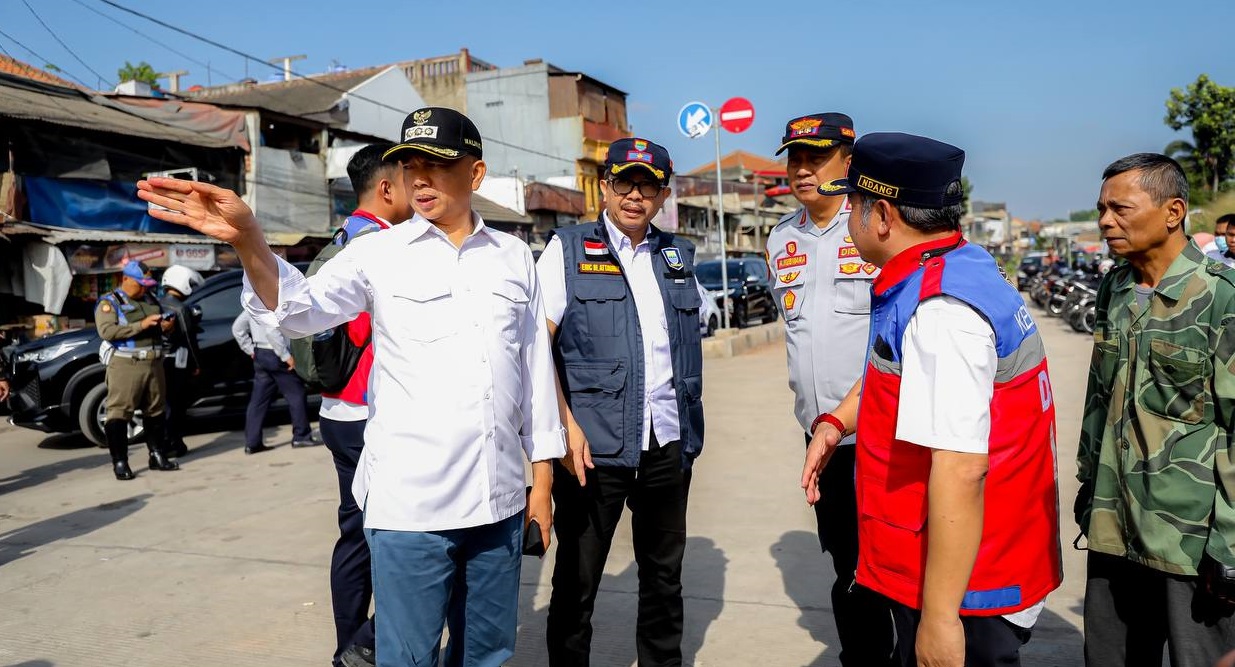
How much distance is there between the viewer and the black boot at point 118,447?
737 centimetres

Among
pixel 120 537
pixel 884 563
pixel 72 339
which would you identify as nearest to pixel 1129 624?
pixel 884 563

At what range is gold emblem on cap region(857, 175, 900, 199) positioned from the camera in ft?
6.70

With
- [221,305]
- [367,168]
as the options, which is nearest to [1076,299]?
[221,305]

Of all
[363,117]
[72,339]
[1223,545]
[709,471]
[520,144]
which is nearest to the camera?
[1223,545]

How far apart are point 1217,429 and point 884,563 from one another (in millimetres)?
1035

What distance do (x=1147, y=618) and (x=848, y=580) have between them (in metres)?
0.95

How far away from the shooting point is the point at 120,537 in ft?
18.5

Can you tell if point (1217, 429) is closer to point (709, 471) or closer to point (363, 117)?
point (709, 471)

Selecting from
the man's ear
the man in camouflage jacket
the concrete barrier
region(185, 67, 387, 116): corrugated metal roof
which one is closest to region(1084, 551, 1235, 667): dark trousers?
the man in camouflage jacket

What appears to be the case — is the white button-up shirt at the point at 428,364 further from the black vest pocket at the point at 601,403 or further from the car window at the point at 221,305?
the car window at the point at 221,305

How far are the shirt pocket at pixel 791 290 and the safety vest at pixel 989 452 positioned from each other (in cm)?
127

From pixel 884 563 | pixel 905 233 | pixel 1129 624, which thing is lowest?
pixel 1129 624

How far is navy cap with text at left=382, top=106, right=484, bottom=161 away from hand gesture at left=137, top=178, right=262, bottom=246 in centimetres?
49

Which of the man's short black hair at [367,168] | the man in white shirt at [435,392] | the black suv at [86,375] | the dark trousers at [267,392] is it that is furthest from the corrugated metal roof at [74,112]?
the man in white shirt at [435,392]
